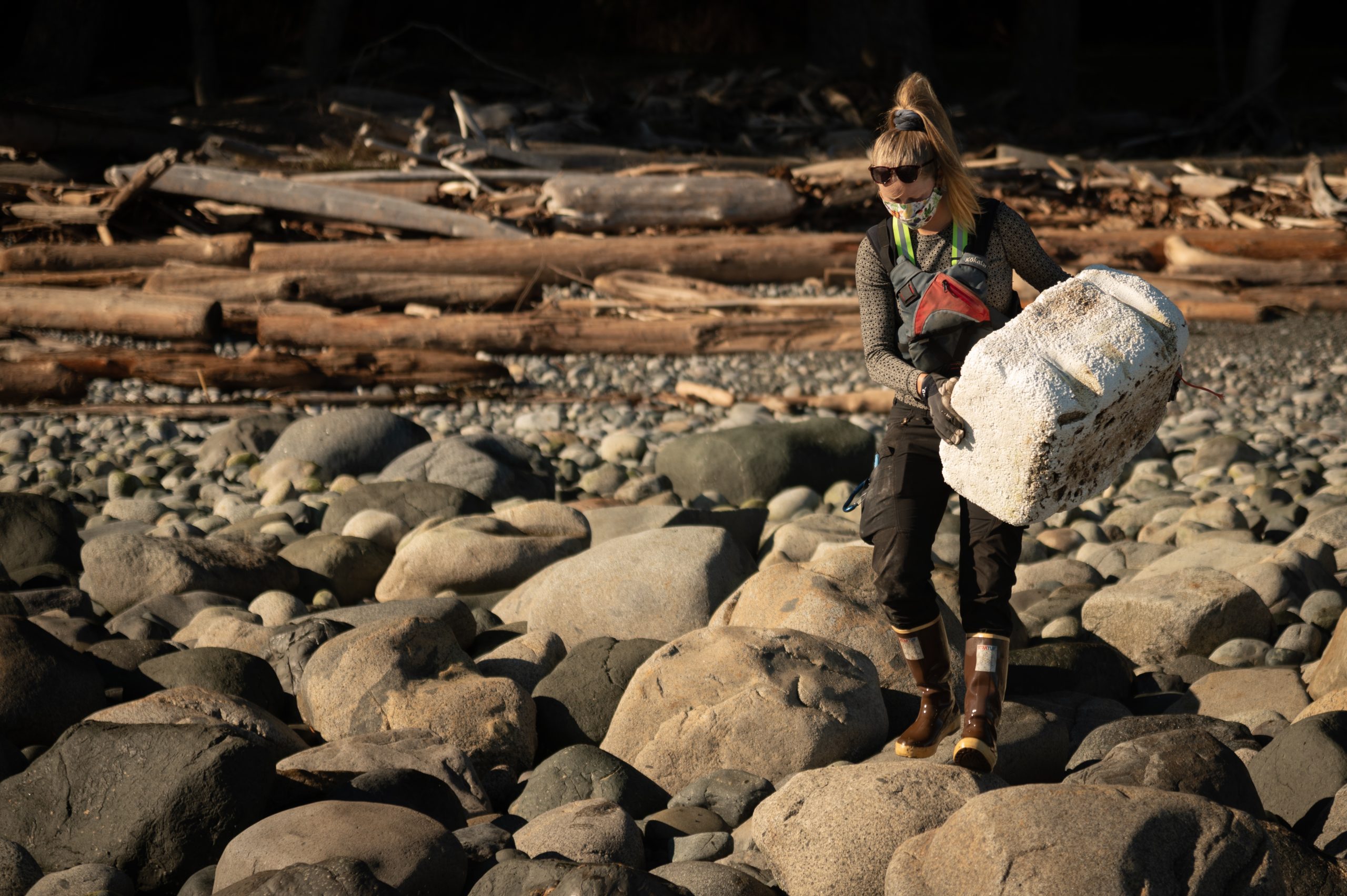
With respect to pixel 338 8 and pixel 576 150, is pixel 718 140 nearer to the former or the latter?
pixel 576 150

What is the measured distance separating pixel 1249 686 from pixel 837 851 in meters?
1.94

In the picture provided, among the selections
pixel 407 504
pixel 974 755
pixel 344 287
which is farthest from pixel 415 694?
pixel 344 287

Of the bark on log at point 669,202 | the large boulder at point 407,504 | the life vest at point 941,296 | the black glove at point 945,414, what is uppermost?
the life vest at point 941,296

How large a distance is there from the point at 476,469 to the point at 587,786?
4037 mm

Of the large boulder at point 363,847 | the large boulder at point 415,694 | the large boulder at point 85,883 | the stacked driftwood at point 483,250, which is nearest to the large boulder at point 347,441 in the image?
the stacked driftwood at point 483,250

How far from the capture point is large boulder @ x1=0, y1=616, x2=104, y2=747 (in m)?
4.21

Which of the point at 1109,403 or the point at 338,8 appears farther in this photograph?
the point at 338,8

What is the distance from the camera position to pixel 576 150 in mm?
15055

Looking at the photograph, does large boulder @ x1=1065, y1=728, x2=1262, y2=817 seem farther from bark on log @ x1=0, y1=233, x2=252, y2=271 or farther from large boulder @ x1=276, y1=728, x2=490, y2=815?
bark on log @ x1=0, y1=233, x2=252, y2=271

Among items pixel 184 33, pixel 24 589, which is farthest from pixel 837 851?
pixel 184 33

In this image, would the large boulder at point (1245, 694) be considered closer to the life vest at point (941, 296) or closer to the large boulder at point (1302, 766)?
the large boulder at point (1302, 766)

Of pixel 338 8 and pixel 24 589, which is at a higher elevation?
pixel 338 8

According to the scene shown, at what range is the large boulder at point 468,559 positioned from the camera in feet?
19.1

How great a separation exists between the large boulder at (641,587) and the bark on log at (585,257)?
7334 millimetres
